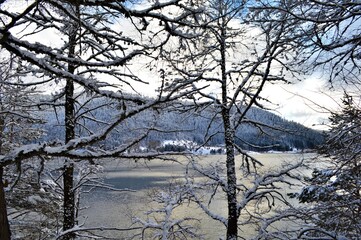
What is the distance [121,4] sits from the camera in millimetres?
3096

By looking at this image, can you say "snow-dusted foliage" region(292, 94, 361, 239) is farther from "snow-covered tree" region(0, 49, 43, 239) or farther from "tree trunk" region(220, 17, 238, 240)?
"snow-covered tree" region(0, 49, 43, 239)

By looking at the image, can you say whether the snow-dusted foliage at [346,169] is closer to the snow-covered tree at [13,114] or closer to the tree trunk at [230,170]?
the tree trunk at [230,170]

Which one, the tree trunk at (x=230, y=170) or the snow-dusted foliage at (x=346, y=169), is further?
the tree trunk at (x=230, y=170)

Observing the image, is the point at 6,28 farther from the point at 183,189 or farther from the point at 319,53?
the point at 183,189

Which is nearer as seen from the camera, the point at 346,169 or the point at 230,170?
the point at 346,169

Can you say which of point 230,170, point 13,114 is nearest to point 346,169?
point 230,170

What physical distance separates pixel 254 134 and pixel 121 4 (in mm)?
7774

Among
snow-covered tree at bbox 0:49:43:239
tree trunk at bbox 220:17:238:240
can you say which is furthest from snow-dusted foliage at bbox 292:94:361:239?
snow-covered tree at bbox 0:49:43:239

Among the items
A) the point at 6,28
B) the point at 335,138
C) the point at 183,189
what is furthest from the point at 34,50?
the point at 183,189

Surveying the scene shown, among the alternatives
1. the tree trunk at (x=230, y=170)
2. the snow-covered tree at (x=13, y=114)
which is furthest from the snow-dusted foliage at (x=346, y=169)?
the snow-covered tree at (x=13, y=114)

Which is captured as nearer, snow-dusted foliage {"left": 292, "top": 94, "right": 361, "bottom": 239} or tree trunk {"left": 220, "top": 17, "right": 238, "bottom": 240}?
snow-dusted foliage {"left": 292, "top": 94, "right": 361, "bottom": 239}

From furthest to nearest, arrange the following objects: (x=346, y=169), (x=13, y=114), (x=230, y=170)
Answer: (x=230, y=170), (x=13, y=114), (x=346, y=169)

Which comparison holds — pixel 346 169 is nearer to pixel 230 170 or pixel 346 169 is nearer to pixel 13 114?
pixel 230 170

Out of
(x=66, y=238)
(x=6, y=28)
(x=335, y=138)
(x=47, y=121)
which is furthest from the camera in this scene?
(x=47, y=121)
